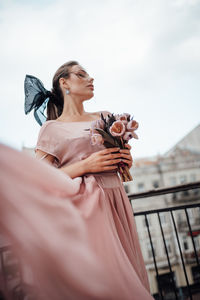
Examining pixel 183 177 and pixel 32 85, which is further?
pixel 183 177

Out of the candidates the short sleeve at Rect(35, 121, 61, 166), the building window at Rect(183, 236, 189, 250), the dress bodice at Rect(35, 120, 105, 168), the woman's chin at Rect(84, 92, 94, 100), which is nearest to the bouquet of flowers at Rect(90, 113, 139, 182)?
the dress bodice at Rect(35, 120, 105, 168)

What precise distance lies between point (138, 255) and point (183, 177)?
26160 mm

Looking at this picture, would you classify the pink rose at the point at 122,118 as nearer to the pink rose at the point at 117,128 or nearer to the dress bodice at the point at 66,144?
the pink rose at the point at 117,128

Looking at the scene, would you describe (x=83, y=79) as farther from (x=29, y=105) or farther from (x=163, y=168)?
(x=163, y=168)

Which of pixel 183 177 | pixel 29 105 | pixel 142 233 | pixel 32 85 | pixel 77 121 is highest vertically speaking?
pixel 32 85

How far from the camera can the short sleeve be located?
130 cm

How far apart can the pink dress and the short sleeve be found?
0.39m

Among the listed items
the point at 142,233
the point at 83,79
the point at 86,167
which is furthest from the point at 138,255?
the point at 142,233

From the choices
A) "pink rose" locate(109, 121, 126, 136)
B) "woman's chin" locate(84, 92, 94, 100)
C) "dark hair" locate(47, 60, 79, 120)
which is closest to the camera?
"pink rose" locate(109, 121, 126, 136)

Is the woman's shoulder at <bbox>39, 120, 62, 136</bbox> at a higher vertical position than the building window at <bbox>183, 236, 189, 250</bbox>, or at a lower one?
higher

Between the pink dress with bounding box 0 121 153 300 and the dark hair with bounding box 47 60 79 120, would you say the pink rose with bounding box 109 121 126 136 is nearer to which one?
the pink dress with bounding box 0 121 153 300

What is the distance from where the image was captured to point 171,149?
26.7 m

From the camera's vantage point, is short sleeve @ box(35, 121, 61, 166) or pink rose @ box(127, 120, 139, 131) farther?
short sleeve @ box(35, 121, 61, 166)

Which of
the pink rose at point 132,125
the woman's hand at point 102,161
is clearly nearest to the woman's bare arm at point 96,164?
the woman's hand at point 102,161
